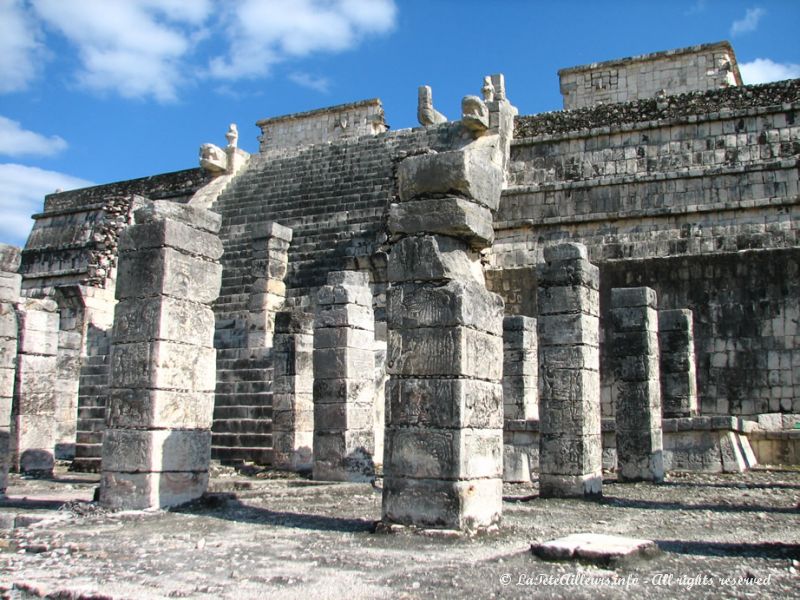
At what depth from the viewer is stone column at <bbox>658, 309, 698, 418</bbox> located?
15078mm

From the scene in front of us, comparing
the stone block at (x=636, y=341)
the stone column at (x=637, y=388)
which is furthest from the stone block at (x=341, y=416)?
the stone block at (x=636, y=341)

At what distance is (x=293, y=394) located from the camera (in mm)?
13211

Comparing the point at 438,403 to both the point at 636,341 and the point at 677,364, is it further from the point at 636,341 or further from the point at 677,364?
the point at 677,364

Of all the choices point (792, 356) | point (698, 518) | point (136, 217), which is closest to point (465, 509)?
point (698, 518)

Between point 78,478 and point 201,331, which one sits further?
point 78,478

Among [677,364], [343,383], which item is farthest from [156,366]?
[677,364]

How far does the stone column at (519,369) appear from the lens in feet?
48.0

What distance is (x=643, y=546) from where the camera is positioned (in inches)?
239

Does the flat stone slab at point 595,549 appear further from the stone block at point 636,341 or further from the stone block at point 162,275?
the stone block at point 636,341

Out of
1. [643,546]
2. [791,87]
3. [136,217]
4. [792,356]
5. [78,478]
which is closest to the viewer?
[643,546]

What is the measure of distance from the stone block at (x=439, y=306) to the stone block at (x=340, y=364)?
443cm

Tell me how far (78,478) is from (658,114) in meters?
15.4

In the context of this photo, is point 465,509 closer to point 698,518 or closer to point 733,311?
point 698,518

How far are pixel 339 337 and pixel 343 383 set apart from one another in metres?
0.67
